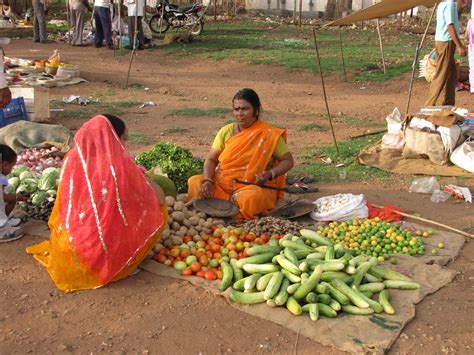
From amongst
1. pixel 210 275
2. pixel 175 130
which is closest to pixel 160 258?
pixel 210 275

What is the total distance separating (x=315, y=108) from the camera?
983 centimetres

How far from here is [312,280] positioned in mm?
3504

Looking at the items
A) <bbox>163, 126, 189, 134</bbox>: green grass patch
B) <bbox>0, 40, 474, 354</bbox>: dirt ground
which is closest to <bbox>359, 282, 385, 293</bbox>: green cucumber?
<bbox>0, 40, 474, 354</bbox>: dirt ground

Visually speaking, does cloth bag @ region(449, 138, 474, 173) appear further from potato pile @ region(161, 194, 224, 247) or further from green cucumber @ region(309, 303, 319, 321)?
green cucumber @ region(309, 303, 319, 321)

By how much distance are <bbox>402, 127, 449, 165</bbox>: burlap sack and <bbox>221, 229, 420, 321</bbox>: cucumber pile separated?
2921mm

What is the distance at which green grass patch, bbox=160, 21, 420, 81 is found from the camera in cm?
1276

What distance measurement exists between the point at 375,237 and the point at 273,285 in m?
1.17

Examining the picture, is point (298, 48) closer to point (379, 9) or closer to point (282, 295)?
point (379, 9)

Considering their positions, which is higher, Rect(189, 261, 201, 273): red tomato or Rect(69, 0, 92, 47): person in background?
Rect(69, 0, 92, 47): person in background

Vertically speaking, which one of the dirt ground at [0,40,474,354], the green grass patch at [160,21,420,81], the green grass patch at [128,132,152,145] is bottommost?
the dirt ground at [0,40,474,354]

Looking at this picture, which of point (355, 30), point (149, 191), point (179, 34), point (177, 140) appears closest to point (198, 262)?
point (149, 191)

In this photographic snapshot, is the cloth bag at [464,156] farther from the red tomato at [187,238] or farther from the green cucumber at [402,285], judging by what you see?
the red tomato at [187,238]

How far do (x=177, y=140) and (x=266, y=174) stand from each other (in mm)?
2897

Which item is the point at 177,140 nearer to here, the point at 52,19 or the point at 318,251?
the point at 318,251
